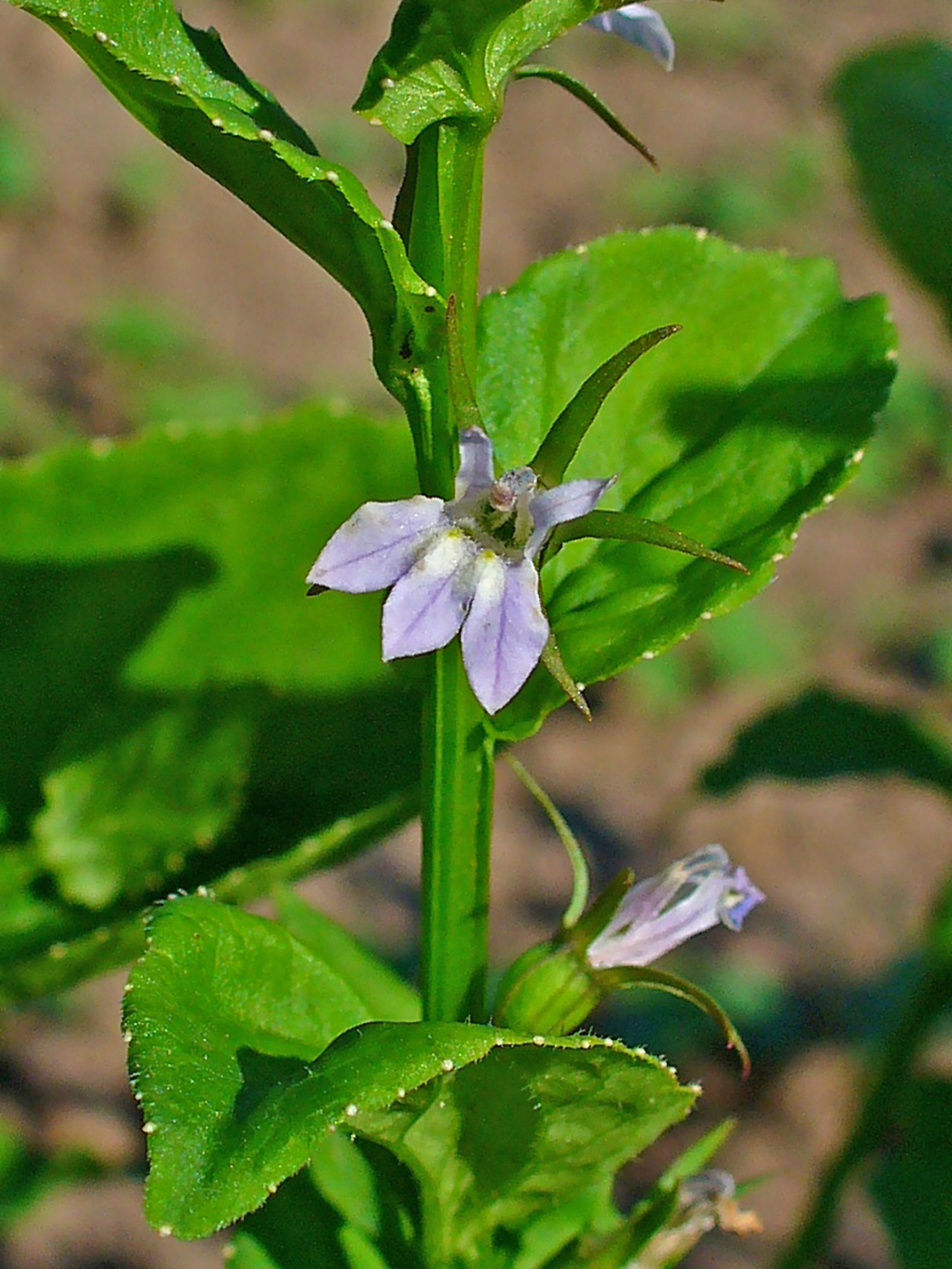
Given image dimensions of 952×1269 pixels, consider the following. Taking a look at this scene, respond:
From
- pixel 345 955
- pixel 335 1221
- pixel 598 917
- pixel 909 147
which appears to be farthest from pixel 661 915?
pixel 909 147

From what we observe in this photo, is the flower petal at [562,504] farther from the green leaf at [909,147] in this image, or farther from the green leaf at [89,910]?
the green leaf at [909,147]

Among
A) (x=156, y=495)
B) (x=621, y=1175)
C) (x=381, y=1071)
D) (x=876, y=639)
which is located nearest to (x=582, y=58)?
(x=876, y=639)

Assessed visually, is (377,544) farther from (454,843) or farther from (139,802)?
(139,802)

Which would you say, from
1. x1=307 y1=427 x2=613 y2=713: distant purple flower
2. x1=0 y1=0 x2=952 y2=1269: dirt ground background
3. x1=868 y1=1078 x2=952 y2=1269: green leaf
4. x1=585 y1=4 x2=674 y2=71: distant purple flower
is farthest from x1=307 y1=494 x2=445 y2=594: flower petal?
x1=0 y1=0 x2=952 y2=1269: dirt ground background

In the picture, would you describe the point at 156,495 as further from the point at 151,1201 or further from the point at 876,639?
the point at 876,639

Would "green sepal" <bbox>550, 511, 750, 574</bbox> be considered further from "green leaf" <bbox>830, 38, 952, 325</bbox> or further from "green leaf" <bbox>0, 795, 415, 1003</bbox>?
"green leaf" <bbox>830, 38, 952, 325</bbox>

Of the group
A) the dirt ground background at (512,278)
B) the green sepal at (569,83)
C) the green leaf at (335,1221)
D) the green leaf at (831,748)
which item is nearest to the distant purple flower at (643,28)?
the green sepal at (569,83)
